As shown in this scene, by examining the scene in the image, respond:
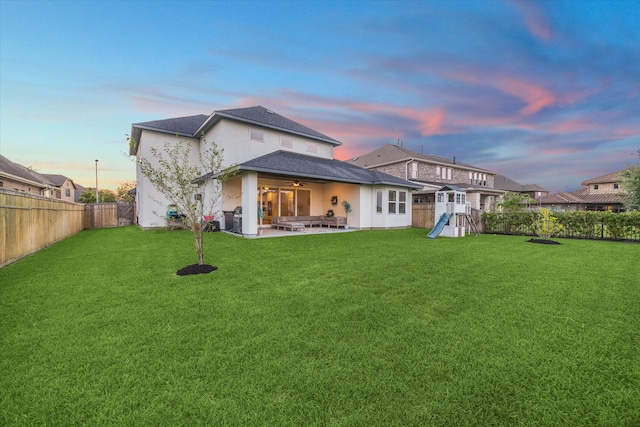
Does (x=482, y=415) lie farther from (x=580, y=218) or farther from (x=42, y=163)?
(x=42, y=163)

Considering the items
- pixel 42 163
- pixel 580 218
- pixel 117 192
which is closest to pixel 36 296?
pixel 580 218

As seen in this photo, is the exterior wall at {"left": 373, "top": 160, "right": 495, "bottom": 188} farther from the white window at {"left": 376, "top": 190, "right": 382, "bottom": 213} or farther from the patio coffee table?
the patio coffee table

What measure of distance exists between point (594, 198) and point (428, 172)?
27.8 metres

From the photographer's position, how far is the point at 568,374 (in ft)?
7.17

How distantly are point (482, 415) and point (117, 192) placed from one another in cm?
7099

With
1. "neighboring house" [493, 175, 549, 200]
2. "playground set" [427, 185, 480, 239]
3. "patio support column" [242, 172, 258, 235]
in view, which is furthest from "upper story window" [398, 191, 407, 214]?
"neighboring house" [493, 175, 549, 200]

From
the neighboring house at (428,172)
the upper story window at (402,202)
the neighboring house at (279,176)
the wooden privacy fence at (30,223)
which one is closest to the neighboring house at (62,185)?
the neighboring house at (279,176)

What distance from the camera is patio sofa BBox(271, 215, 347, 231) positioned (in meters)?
13.9

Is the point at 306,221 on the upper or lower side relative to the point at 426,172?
lower

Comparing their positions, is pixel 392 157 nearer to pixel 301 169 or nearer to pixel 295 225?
pixel 301 169

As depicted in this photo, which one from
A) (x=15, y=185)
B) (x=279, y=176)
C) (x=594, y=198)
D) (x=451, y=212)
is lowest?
(x=451, y=212)

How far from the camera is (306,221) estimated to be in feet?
49.4

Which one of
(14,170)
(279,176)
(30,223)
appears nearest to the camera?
(30,223)

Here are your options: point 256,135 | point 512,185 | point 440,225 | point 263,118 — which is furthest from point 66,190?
point 512,185
